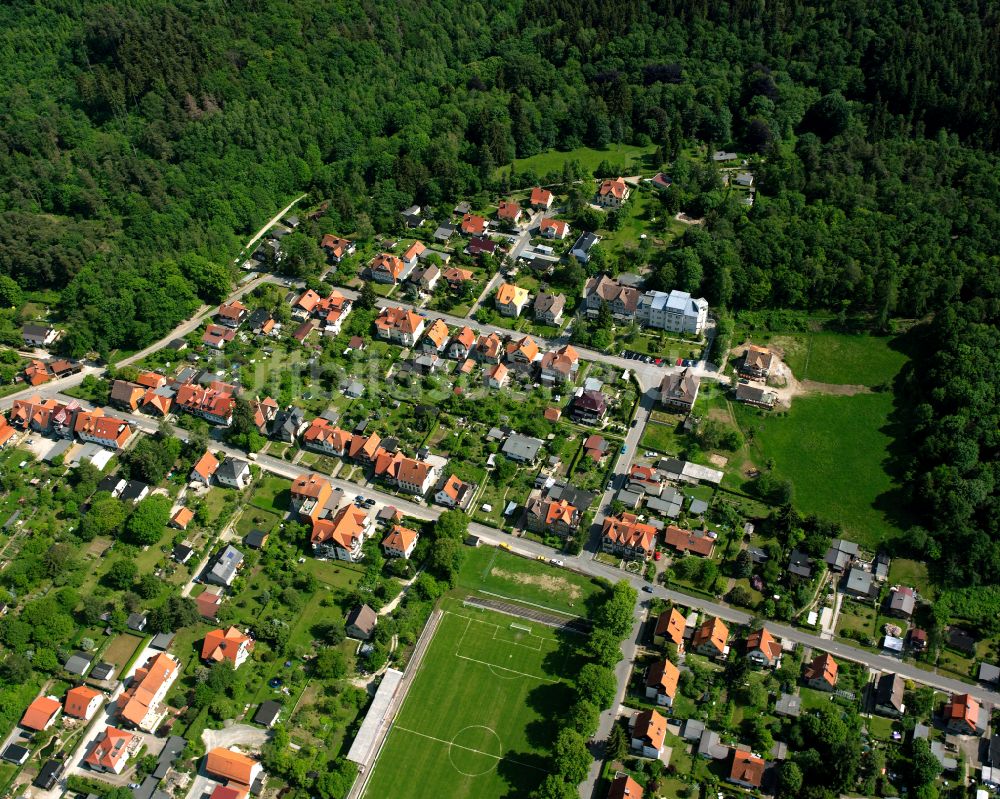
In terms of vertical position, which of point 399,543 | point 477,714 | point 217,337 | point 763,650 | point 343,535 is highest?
point 217,337

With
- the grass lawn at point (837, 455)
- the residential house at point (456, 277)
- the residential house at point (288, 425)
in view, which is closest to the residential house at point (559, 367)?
the residential house at point (456, 277)

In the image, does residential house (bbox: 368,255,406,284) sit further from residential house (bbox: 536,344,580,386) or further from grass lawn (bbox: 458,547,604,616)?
grass lawn (bbox: 458,547,604,616)

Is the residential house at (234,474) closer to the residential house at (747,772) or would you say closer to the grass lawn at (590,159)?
the residential house at (747,772)

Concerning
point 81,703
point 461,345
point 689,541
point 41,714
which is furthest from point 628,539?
point 41,714

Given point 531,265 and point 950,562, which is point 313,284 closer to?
point 531,265

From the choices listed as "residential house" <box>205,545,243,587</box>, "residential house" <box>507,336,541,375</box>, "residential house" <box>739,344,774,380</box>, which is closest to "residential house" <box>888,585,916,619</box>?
"residential house" <box>739,344,774,380</box>

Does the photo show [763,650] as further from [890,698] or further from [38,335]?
[38,335]
